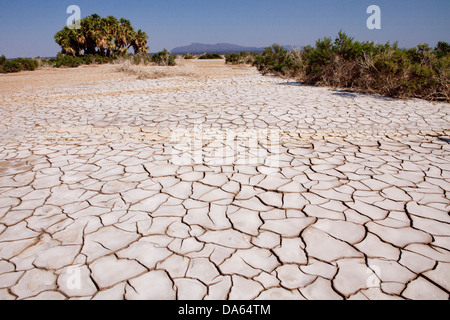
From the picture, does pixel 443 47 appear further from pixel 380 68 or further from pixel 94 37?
pixel 94 37

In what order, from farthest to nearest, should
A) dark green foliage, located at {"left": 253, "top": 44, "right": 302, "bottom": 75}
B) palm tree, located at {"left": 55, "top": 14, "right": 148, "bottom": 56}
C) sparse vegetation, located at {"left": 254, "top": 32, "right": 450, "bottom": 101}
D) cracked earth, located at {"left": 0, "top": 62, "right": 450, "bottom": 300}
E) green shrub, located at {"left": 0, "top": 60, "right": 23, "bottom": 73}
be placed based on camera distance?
1. palm tree, located at {"left": 55, "top": 14, "right": 148, "bottom": 56}
2. green shrub, located at {"left": 0, "top": 60, "right": 23, "bottom": 73}
3. dark green foliage, located at {"left": 253, "top": 44, "right": 302, "bottom": 75}
4. sparse vegetation, located at {"left": 254, "top": 32, "right": 450, "bottom": 101}
5. cracked earth, located at {"left": 0, "top": 62, "right": 450, "bottom": 300}

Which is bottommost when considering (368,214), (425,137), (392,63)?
(368,214)

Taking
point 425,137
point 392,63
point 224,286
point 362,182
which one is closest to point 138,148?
point 224,286

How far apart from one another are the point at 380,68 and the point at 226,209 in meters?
6.92

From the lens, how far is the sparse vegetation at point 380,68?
247 inches

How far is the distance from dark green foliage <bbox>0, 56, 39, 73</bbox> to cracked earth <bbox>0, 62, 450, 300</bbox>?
43.3 feet

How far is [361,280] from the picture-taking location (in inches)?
62.4

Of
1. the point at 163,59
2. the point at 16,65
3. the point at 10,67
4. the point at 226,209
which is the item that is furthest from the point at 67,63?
the point at 226,209

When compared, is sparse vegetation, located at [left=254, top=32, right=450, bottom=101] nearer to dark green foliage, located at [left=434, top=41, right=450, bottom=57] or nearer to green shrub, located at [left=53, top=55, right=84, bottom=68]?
dark green foliage, located at [left=434, top=41, right=450, bottom=57]

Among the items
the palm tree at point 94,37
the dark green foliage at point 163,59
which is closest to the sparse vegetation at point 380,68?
the dark green foliage at point 163,59

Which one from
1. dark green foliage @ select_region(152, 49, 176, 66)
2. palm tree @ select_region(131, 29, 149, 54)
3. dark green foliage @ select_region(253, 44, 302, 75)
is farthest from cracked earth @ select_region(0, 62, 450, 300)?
palm tree @ select_region(131, 29, 149, 54)

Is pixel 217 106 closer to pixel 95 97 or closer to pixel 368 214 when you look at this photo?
pixel 95 97

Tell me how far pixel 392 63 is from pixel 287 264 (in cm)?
697

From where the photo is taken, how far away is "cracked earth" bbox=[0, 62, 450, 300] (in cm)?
160
